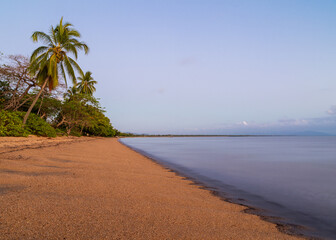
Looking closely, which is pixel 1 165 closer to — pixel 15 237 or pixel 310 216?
pixel 15 237

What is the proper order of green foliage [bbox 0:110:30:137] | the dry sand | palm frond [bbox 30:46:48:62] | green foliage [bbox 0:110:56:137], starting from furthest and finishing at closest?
palm frond [bbox 30:46:48:62] → green foliage [bbox 0:110:56:137] → green foliage [bbox 0:110:30:137] → the dry sand

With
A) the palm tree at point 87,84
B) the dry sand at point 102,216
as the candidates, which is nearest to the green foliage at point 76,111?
the palm tree at point 87,84

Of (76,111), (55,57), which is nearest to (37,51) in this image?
(55,57)

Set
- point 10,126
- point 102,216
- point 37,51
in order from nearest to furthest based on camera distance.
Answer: point 102,216 → point 10,126 → point 37,51

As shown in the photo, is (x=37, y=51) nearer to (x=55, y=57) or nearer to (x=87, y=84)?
(x=55, y=57)

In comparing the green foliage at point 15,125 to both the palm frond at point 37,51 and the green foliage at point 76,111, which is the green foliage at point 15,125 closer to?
the palm frond at point 37,51

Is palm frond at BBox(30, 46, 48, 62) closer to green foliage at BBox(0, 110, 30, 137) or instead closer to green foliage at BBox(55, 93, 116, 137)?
green foliage at BBox(0, 110, 30, 137)

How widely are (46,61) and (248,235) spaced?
70.6ft

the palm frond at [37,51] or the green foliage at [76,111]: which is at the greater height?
the palm frond at [37,51]

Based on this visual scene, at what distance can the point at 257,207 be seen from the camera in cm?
466

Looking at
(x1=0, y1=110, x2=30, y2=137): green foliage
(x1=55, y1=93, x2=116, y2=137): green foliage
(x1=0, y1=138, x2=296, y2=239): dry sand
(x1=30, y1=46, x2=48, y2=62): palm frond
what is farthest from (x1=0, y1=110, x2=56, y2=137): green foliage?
(x1=0, y1=138, x2=296, y2=239): dry sand

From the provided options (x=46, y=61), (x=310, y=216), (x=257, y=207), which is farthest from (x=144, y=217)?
(x=46, y=61)

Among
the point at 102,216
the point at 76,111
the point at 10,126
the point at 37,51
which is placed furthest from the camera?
the point at 76,111

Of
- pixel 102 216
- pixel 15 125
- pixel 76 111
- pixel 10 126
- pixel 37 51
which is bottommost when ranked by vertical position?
pixel 102 216
